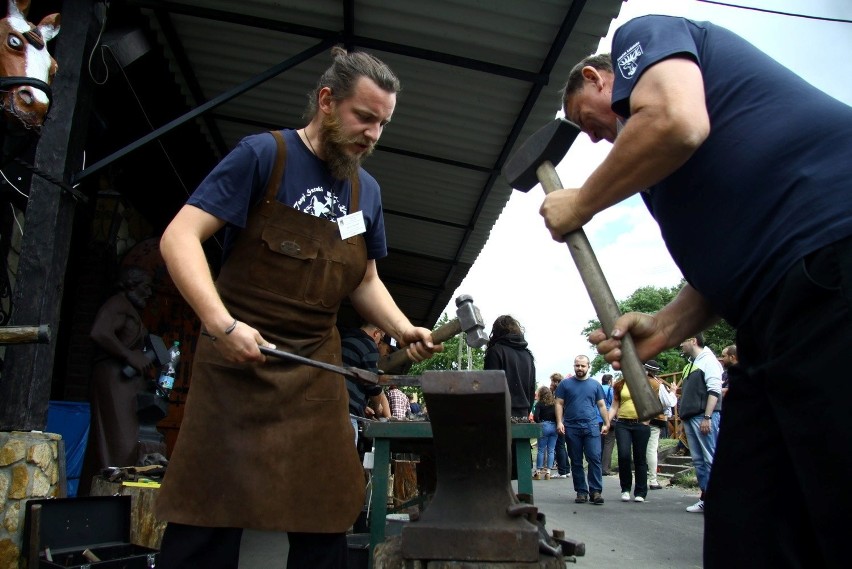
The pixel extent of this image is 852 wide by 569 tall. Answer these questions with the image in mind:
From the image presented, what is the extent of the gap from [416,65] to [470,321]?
3979mm

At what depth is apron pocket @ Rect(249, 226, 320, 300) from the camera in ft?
7.20

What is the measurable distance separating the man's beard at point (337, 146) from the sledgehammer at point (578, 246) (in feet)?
1.85

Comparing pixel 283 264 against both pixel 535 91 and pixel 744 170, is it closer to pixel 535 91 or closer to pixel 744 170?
pixel 744 170

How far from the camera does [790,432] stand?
1.27m

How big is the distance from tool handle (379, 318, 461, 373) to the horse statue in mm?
2680

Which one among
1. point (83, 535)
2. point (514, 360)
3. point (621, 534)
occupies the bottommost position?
point (621, 534)

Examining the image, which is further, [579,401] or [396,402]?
[396,402]

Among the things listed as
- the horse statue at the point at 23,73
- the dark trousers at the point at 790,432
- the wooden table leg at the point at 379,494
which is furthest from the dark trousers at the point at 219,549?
the horse statue at the point at 23,73

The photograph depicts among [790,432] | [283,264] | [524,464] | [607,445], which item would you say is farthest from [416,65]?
[607,445]

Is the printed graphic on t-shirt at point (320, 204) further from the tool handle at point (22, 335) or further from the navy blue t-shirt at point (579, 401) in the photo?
the navy blue t-shirt at point (579, 401)

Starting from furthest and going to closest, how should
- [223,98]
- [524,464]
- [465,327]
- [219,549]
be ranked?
[223,98]
[524,464]
[465,327]
[219,549]

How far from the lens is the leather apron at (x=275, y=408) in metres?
2.04

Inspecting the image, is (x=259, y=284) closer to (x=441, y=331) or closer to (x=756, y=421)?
(x=441, y=331)

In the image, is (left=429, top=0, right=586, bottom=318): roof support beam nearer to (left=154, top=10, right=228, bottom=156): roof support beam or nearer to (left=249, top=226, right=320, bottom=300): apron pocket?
(left=154, top=10, right=228, bottom=156): roof support beam
